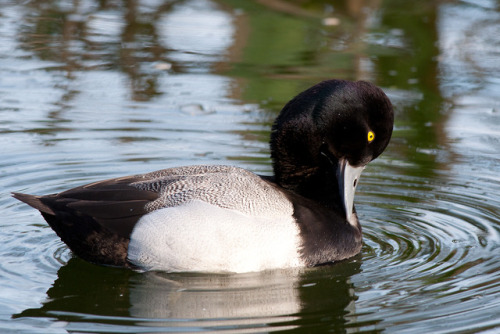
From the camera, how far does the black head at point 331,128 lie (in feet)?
19.3

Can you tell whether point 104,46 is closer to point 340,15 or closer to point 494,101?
point 340,15

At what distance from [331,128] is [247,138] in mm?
2750

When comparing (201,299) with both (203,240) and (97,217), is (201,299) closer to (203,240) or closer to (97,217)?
(203,240)

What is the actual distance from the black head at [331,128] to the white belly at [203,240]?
0.66 meters

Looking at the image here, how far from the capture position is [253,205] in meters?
5.77

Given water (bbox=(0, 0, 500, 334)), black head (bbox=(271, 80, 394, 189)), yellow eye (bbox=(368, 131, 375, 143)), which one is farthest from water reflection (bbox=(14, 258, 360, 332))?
yellow eye (bbox=(368, 131, 375, 143))

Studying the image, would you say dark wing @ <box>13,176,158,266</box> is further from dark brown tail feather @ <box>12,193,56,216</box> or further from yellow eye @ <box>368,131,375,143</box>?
yellow eye @ <box>368,131,375,143</box>

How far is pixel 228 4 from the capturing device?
45.2 feet

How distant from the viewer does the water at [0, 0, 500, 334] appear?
5273 mm

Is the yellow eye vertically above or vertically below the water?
above

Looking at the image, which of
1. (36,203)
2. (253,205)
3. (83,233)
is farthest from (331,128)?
(36,203)

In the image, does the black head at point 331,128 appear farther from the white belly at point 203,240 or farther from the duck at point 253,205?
the white belly at point 203,240

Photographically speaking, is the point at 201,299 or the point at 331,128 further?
the point at 331,128

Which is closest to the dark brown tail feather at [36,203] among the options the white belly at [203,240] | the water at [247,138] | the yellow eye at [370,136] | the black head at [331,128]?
the water at [247,138]
